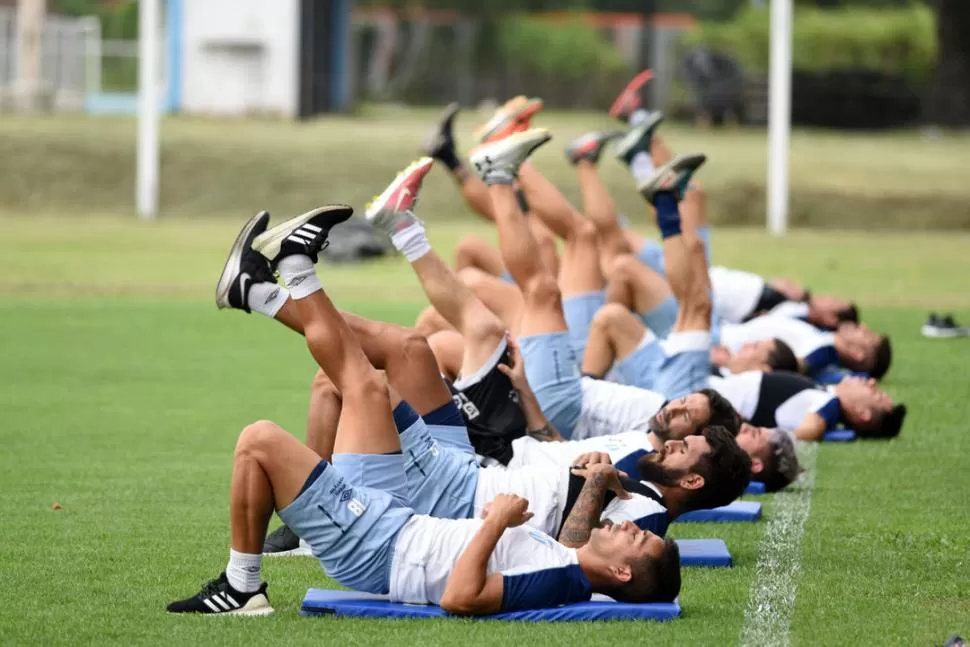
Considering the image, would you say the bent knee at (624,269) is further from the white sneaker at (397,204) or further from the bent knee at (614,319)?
the white sneaker at (397,204)

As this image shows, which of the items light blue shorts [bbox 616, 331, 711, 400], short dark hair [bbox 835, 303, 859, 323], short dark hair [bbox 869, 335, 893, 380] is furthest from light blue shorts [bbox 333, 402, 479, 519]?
short dark hair [bbox 835, 303, 859, 323]

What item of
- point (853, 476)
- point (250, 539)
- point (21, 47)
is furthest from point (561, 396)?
point (21, 47)

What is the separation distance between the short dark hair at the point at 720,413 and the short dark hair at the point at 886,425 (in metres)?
2.20

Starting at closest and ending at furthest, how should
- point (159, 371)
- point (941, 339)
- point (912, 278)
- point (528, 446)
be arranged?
point (528, 446) < point (159, 371) < point (941, 339) < point (912, 278)

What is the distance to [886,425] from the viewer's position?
933cm

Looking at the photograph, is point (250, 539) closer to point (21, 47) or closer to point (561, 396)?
point (561, 396)

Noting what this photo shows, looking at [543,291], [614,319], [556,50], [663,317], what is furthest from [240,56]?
[543,291]

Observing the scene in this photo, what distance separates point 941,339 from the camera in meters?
14.0

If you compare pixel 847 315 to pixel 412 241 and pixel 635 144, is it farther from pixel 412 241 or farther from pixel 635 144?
A: pixel 412 241

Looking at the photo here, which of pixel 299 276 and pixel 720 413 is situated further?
pixel 720 413

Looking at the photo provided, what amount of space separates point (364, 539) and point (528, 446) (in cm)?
175

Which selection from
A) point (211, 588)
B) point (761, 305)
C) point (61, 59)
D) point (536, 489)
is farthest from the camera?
point (61, 59)

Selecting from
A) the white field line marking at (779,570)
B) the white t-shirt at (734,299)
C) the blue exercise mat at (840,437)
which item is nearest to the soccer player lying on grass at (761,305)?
the white t-shirt at (734,299)

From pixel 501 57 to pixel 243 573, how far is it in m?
40.5
